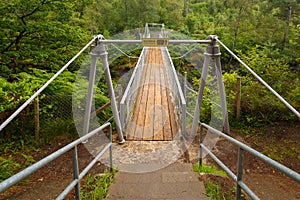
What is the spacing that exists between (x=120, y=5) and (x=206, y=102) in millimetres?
10208

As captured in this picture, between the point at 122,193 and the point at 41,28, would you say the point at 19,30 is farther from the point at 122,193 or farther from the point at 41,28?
the point at 122,193

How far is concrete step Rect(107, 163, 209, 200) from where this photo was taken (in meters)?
1.97

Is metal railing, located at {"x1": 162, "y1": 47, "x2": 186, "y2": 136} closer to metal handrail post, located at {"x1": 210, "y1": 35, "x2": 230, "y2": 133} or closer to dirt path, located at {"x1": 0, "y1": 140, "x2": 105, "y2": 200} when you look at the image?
metal handrail post, located at {"x1": 210, "y1": 35, "x2": 230, "y2": 133}

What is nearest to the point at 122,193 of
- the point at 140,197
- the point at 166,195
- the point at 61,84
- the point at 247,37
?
the point at 140,197

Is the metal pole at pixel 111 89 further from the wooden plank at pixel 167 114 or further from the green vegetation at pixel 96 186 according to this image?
the green vegetation at pixel 96 186

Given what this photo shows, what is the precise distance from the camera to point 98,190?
6.67 ft

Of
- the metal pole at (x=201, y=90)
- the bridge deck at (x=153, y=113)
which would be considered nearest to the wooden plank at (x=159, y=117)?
the bridge deck at (x=153, y=113)

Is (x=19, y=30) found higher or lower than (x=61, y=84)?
higher

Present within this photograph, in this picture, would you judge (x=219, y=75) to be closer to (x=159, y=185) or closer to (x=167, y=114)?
(x=167, y=114)

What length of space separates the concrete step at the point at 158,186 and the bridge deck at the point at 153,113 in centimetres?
129

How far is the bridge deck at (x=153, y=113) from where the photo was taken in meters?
3.80

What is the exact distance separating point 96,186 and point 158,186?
512 millimetres

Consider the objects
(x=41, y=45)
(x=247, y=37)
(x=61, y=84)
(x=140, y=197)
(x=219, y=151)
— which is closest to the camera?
(x=140, y=197)

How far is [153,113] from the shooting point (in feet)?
14.7
